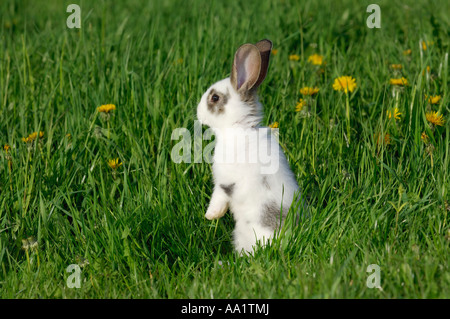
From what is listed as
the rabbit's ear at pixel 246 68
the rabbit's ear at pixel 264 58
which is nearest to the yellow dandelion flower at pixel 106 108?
the rabbit's ear at pixel 246 68

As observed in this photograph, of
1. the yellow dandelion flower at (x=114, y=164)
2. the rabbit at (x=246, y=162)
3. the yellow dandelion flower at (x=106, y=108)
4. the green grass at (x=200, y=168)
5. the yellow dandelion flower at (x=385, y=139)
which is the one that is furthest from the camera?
the yellow dandelion flower at (x=106, y=108)

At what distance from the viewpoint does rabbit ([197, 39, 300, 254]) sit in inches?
132

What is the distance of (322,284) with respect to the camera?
8.89 ft

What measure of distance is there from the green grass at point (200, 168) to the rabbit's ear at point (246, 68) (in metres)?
0.55

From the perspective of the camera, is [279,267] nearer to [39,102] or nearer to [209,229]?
[209,229]

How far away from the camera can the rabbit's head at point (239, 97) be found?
3.50 metres

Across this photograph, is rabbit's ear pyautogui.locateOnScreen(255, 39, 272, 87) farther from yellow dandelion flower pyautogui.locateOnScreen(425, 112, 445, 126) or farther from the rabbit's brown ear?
yellow dandelion flower pyautogui.locateOnScreen(425, 112, 445, 126)

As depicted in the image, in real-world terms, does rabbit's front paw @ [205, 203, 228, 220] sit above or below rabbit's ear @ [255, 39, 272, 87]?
below

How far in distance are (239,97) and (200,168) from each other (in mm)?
547

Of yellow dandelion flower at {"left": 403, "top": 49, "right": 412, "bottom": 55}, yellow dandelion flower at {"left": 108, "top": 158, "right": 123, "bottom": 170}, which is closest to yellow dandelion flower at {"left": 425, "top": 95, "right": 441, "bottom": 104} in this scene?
yellow dandelion flower at {"left": 403, "top": 49, "right": 412, "bottom": 55}

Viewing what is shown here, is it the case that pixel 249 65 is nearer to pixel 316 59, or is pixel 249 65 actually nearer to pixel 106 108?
pixel 106 108

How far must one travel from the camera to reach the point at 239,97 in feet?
11.7

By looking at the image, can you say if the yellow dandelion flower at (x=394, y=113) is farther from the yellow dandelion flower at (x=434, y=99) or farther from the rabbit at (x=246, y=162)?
the rabbit at (x=246, y=162)
